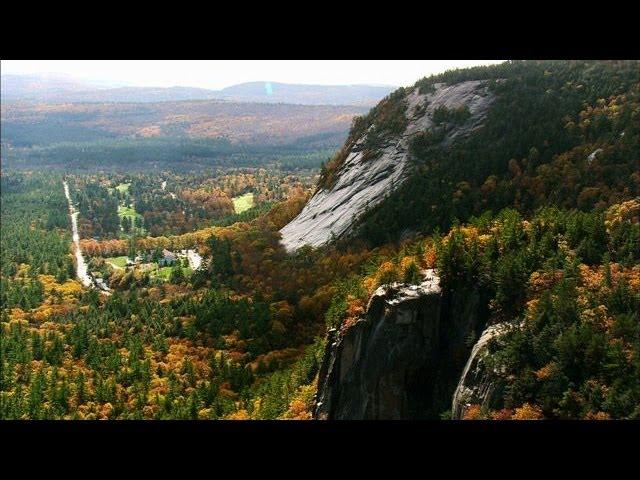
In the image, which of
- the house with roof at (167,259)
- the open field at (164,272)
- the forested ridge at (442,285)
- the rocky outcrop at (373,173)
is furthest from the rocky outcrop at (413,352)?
the house with roof at (167,259)

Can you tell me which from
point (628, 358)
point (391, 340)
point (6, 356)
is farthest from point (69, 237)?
point (628, 358)

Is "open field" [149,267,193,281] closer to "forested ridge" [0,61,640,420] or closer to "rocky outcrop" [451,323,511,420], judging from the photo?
"forested ridge" [0,61,640,420]

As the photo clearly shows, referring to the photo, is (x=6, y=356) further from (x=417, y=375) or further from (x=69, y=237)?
(x=69, y=237)

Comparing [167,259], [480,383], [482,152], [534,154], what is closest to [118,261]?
[167,259]

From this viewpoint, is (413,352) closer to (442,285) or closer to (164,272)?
(442,285)

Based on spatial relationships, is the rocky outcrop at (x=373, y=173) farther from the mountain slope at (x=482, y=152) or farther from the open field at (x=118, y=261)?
the open field at (x=118, y=261)

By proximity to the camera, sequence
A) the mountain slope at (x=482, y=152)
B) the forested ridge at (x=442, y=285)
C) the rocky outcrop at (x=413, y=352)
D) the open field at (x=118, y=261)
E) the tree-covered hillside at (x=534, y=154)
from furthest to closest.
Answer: the open field at (x=118, y=261) → the mountain slope at (x=482, y=152) → the tree-covered hillside at (x=534, y=154) → the rocky outcrop at (x=413, y=352) → the forested ridge at (x=442, y=285)
